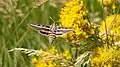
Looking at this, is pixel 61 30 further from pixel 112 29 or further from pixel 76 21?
pixel 112 29

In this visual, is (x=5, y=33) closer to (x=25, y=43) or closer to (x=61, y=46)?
(x=25, y=43)

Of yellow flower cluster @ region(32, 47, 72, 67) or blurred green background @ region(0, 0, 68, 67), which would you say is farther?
blurred green background @ region(0, 0, 68, 67)

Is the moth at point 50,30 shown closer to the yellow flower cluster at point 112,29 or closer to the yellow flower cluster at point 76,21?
the yellow flower cluster at point 76,21

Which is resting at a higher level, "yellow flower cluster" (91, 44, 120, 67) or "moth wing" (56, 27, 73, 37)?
"moth wing" (56, 27, 73, 37)

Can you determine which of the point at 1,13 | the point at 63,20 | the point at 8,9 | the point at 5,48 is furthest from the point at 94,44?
the point at 1,13

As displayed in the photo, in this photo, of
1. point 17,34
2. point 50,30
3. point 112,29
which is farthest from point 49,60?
point 17,34

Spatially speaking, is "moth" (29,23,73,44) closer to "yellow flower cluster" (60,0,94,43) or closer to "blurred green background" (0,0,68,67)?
"yellow flower cluster" (60,0,94,43)

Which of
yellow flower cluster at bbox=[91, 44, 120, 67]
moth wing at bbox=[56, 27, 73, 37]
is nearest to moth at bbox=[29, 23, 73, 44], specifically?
moth wing at bbox=[56, 27, 73, 37]

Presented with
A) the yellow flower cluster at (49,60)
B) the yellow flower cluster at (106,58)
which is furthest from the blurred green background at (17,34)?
the yellow flower cluster at (106,58)
